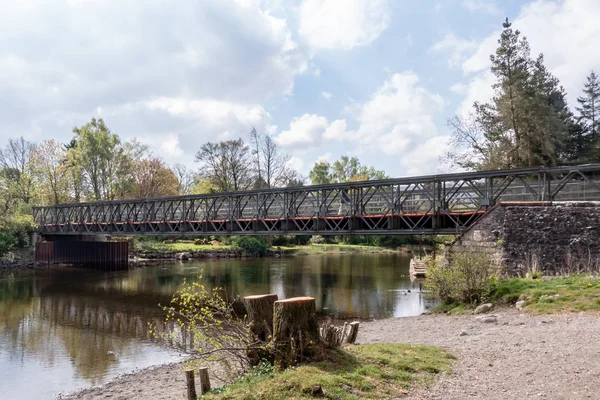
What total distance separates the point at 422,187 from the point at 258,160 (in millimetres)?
46556

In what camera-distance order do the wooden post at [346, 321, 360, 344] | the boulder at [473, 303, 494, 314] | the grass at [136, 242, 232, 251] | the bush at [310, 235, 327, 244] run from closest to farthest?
the wooden post at [346, 321, 360, 344] < the boulder at [473, 303, 494, 314] < the grass at [136, 242, 232, 251] < the bush at [310, 235, 327, 244]

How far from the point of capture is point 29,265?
4984 cm

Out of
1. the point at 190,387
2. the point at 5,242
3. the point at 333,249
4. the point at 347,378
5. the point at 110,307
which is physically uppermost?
the point at 5,242

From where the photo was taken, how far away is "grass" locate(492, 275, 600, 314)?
13578 mm

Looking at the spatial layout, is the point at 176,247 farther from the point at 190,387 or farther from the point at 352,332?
the point at 190,387

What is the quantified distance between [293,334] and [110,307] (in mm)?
20666

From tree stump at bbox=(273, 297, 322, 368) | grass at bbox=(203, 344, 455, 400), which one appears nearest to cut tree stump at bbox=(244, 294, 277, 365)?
tree stump at bbox=(273, 297, 322, 368)

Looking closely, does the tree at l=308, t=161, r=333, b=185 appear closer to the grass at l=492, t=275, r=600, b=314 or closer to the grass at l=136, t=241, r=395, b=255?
the grass at l=136, t=241, r=395, b=255

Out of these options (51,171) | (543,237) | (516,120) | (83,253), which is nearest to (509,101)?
(516,120)

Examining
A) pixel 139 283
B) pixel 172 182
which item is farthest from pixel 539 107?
pixel 172 182

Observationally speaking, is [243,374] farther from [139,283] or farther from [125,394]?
[139,283]

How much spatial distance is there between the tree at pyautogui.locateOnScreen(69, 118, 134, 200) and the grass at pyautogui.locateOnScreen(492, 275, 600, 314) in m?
→ 58.6

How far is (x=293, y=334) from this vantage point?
7949 millimetres

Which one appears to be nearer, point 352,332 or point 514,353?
point 514,353
